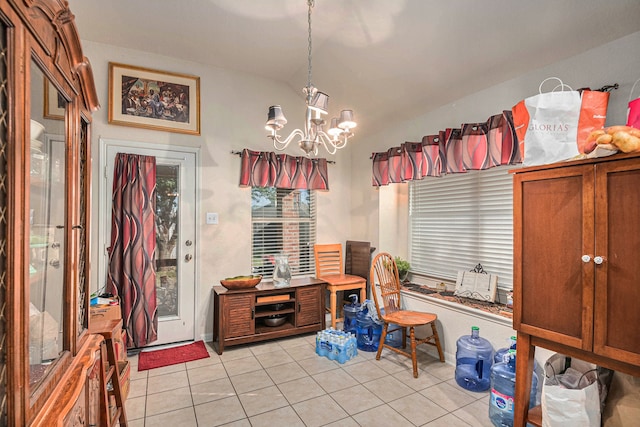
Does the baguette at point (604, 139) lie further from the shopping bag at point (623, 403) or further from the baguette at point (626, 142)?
the shopping bag at point (623, 403)

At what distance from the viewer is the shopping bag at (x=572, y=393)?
1.56 m

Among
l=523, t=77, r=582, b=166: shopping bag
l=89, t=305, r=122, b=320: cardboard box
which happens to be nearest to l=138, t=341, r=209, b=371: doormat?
l=89, t=305, r=122, b=320: cardboard box

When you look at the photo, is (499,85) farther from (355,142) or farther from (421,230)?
(355,142)

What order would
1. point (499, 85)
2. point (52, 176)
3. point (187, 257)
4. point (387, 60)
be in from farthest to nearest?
1. point (187, 257)
2. point (387, 60)
3. point (499, 85)
4. point (52, 176)

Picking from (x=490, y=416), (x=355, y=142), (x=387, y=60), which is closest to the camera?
(x=490, y=416)

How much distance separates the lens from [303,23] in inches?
112

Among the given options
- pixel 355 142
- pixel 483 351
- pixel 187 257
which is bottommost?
pixel 483 351

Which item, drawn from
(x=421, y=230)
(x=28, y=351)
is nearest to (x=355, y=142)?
(x=421, y=230)

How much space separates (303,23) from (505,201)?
7.68ft

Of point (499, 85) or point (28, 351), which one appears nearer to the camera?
point (28, 351)

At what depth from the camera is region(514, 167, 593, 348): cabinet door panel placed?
62.4 inches

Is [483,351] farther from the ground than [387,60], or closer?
closer

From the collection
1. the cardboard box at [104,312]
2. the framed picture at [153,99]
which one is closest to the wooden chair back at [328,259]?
the framed picture at [153,99]

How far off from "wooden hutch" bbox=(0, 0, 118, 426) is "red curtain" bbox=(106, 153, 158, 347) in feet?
5.65
